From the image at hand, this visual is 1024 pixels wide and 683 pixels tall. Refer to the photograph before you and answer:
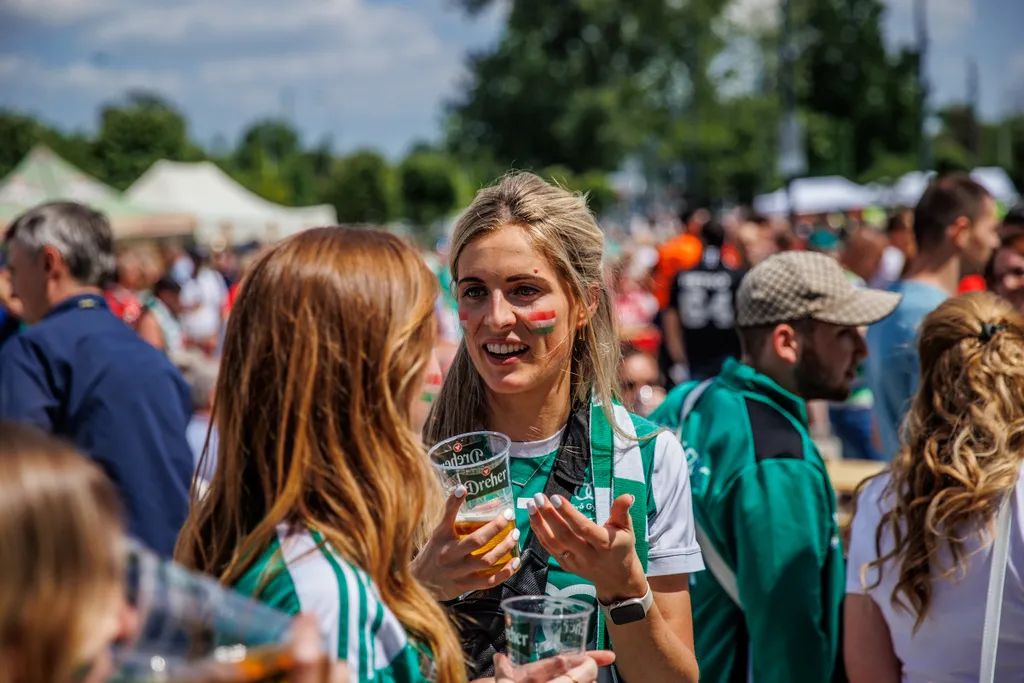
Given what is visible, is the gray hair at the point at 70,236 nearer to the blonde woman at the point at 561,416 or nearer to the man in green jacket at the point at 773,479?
the blonde woman at the point at 561,416

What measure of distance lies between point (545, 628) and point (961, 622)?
1.30 meters

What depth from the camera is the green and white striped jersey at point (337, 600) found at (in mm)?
1521

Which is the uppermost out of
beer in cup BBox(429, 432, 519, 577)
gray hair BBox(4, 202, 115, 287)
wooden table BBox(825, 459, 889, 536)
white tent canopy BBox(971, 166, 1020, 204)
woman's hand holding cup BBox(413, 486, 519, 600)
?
Result: white tent canopy BBox(971, 166, 1020, 204)

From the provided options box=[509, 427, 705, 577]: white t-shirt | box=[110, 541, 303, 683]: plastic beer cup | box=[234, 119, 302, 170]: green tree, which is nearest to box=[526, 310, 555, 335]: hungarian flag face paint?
box=[509, 427, 705, 577]: white t-shirt

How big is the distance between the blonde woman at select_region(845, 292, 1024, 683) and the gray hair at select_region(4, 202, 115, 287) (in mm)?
3383

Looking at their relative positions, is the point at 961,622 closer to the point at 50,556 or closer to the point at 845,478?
the point at 50,556

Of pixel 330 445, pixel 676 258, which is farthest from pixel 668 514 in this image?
pixel 676 258

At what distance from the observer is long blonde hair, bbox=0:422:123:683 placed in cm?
106

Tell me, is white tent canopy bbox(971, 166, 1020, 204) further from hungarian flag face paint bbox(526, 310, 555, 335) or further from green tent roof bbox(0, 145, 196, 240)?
hungarian flag face paint bbox(526, 310, 555, 335)

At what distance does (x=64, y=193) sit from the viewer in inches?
783

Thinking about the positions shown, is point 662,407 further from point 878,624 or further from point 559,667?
point 559,667

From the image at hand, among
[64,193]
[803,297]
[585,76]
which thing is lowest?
[803,297]

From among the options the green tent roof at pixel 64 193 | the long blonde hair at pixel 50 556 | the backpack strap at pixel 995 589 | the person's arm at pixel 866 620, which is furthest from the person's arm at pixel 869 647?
the green tent roof at pixel 64 193

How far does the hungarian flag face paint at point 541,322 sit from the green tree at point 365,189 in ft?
184
